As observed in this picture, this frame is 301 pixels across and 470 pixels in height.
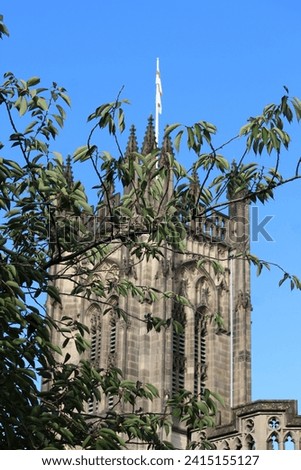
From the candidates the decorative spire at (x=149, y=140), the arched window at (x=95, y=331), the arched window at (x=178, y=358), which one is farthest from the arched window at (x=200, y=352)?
the decorative spire at (x=149, y=140)

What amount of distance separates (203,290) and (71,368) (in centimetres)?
4305

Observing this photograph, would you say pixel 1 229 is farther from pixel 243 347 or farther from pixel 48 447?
pixel 243 347

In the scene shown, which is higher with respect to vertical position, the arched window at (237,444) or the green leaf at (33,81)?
the green leaf at (33,81)

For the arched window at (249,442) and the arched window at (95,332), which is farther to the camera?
the arched window at (95,332)

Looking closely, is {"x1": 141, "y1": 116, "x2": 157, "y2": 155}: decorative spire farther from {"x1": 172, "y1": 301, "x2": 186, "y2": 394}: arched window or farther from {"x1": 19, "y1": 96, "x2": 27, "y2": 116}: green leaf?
{"x1": 19, "y1": 96, "x2": 27, "y2": 116}: green leaf

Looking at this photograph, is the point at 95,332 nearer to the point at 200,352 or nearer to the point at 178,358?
the point at 178,358

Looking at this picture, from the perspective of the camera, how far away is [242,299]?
5619cm

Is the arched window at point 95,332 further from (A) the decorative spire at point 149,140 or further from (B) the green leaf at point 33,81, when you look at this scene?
(B) the green leaf at point 33,81

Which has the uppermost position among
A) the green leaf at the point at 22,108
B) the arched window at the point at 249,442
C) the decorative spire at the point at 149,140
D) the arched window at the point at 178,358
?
the decorative spire at the point at 149,140

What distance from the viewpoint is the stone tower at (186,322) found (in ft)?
171

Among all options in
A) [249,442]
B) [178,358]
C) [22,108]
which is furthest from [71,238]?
[178,358]

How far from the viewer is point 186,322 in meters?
55.5
